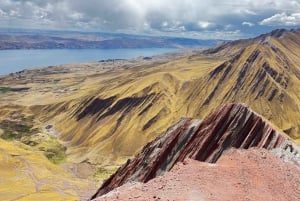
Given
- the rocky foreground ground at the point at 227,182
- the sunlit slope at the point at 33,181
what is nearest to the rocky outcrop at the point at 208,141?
the rocky foreground ground at the point at 227,182

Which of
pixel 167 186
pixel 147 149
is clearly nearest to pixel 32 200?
pixel 147 149

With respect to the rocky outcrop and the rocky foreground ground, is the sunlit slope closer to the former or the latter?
the rocky outcrop

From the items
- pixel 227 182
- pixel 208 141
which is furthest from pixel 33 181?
pixel 227 182

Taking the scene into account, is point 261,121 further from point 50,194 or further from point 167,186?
point 50,194

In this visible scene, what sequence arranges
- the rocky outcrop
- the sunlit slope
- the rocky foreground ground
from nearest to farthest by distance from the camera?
the rocky foreground ground
the rocky outcrop
the sunlit slope

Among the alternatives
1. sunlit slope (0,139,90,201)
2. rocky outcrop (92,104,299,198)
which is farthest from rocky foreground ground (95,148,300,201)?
sunlit slope (0,139,90,201)

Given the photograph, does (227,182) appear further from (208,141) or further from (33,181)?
(33,181)
